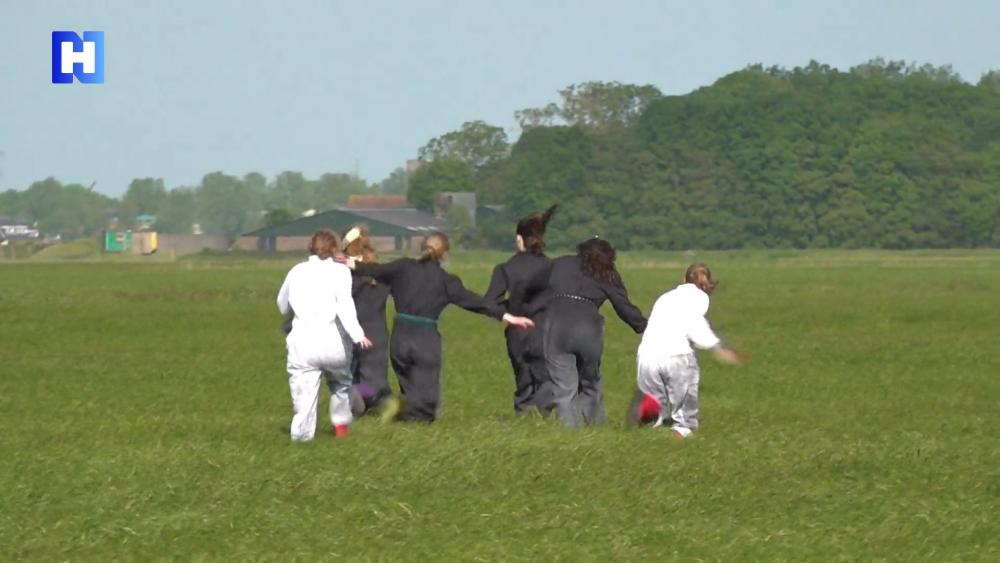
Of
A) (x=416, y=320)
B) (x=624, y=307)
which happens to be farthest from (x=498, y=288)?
(x=624, y=307)

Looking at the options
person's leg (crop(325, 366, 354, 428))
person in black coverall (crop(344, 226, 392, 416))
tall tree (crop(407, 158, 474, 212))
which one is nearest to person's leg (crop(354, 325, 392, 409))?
person in black coverall (crop(344, 226, 392, 416))

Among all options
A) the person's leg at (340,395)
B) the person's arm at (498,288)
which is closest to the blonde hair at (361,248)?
the person's arm at (498,288)

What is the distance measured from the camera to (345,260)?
16.5 meters

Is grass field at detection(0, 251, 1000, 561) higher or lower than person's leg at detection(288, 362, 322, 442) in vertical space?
lower

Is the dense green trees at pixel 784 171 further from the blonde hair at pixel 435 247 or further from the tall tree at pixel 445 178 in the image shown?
the blonde hair at pixel 435 247

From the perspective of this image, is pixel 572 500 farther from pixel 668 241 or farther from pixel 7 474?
pixel 668 241

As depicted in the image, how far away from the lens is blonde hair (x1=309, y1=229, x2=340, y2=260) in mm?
15938

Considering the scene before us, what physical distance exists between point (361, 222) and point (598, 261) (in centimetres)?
16560

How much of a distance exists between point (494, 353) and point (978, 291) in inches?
1267

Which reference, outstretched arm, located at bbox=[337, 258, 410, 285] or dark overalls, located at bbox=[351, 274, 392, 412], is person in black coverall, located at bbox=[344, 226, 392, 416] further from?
outstretched arm, located at bbox=[337, 258, 410, 285]

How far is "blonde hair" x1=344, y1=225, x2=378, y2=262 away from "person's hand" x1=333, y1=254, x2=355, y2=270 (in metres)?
0.09

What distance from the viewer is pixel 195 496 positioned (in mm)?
12844

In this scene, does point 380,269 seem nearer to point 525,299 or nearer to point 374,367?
point 374,367

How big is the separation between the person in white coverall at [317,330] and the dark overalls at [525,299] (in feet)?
5.67
